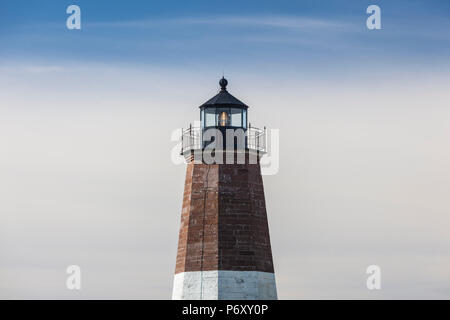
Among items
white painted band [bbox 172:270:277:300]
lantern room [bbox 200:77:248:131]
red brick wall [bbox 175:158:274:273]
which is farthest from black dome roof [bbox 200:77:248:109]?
white painted band [bbox 172:270:277:300]

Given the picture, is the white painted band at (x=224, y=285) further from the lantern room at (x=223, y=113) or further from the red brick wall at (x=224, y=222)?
the lantern room at (x=223, y=113)

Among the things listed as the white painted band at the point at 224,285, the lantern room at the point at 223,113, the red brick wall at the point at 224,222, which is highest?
the lantern room at the point at 223,113

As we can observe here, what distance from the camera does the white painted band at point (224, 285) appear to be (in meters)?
194

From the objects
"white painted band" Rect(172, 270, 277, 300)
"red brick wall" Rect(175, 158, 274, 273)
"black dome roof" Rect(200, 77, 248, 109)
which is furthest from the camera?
"black dome roof" Rect(200, 77, 248, 109)

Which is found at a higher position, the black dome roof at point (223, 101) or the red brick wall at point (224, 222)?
the black dome roof at point (223, 101)

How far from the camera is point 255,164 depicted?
195875mm

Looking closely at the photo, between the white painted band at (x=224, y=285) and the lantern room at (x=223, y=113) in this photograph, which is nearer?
the white painted band at (x=224, y=285)

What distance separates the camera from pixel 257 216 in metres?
196

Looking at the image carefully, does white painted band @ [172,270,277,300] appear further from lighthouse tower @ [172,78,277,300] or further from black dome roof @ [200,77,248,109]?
black dome roof @ [200,77,248,109]

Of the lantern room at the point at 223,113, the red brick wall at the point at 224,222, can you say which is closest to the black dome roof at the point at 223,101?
the lantern room at the point at 223,113

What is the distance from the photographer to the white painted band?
194250mm

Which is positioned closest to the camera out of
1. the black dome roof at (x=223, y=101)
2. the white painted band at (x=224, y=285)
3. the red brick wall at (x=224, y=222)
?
the white painted band at (x=224, y=285)
